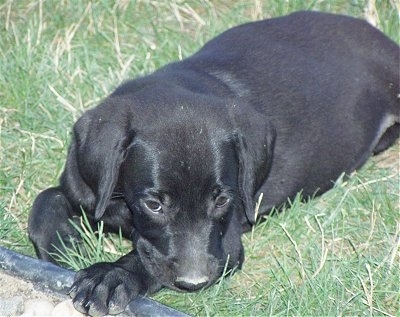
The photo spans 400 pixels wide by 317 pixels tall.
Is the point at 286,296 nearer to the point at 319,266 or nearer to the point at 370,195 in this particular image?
the point at 319,266

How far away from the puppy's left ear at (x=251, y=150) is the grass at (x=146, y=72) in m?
0.37

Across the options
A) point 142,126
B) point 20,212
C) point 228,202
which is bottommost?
point 20,212

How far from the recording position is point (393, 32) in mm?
7875

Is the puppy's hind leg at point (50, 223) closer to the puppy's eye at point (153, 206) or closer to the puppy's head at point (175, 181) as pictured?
the puppy's head at point (175, 181)

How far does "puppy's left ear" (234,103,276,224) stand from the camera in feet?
17.2

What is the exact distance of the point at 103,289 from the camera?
16.2ft

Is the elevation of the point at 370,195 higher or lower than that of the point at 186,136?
lower

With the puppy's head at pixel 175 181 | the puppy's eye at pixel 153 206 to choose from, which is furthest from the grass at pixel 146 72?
the puppy's eye at pixel 153 206

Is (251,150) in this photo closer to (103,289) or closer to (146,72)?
(103,289)

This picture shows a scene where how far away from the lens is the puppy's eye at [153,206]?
5.00 metres

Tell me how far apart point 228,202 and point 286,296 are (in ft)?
1.84

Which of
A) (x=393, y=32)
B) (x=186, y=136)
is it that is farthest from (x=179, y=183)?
(x=393, y=32)

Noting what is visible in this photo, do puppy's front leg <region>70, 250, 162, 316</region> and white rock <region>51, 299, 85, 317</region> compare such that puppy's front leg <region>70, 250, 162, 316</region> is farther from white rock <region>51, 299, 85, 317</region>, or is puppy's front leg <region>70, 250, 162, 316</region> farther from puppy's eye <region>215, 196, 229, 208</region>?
puppy's eye <region>215, 196, 229, 208</region>

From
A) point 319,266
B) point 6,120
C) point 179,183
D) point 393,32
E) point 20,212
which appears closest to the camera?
point 179,183
